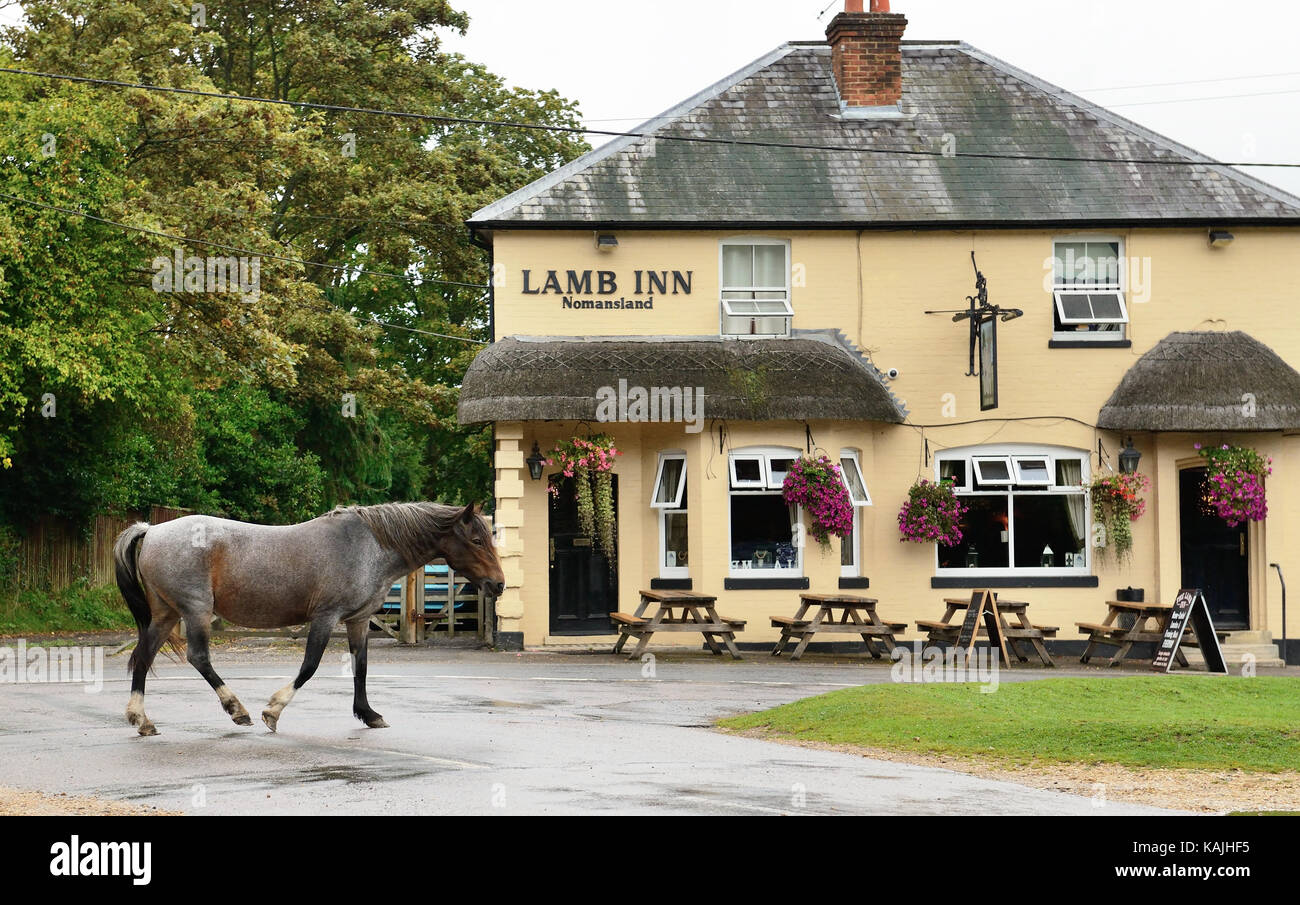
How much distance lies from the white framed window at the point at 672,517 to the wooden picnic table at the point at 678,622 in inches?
42.3

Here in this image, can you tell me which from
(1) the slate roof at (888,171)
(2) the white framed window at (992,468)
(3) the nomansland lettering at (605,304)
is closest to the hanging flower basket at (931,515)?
(2) the white framed window at (992,468)

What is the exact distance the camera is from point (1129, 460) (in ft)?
75.0

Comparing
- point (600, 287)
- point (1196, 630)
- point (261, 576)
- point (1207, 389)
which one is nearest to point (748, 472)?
point (600, 287)

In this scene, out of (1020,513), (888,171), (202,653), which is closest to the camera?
(202,653)

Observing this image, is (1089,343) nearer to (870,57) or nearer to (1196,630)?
(1196,630)

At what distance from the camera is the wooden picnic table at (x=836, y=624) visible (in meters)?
20.6

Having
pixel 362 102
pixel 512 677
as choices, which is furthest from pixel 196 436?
pixel 512 677

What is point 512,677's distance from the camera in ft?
59.8

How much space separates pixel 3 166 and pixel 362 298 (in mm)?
19857

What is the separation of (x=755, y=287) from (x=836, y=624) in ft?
18.2

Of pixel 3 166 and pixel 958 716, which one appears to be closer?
pixel 958 716

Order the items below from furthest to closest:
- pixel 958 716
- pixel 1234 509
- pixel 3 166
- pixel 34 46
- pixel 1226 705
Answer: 1. pixel 34 46
2. pixel 3 166
3. pixel 1234 509
4. pixel 1226 705
5. pixel 958 716

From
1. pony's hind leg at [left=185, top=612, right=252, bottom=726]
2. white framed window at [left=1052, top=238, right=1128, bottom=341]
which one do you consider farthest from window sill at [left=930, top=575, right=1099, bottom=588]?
pony's hind leg at [left=185, top=612, right=252, bottom=726]

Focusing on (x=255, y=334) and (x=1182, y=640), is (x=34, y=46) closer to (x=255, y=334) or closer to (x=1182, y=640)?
(x=255, y=334)
